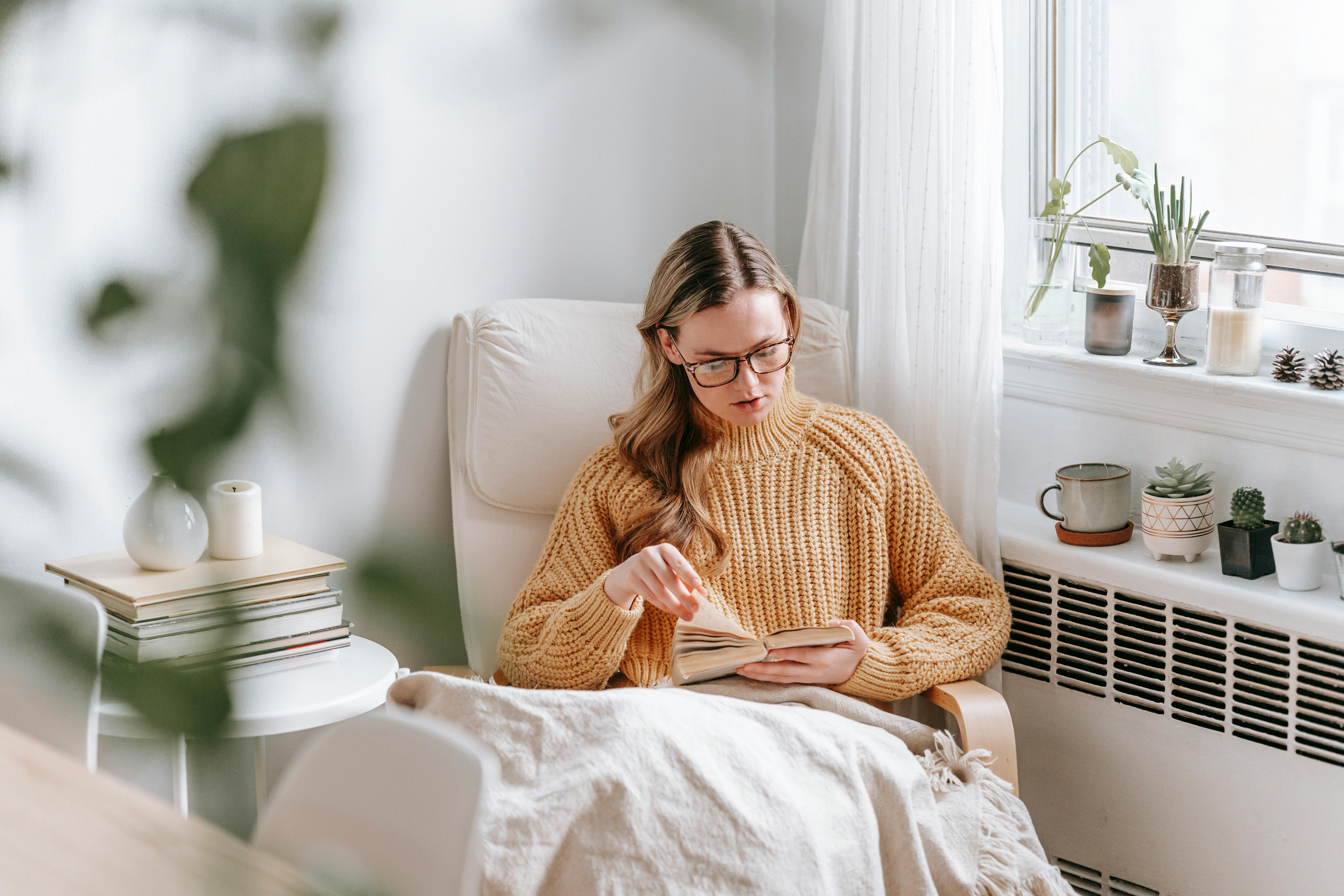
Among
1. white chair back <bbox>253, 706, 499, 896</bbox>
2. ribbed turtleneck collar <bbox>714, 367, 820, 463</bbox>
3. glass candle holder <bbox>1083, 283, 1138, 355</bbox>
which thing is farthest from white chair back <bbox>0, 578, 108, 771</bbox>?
glass candle holder <bbox>1083, 283, 1138, 355</bbox>

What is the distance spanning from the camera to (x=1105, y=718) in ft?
5.74

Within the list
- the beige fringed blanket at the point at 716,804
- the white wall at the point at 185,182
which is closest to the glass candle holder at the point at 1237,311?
the beige fringed blanket at the point at 716,804

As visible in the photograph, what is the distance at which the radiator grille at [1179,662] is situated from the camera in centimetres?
152

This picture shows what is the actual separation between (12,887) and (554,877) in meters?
0.95

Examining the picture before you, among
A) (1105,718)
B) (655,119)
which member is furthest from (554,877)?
(655,119)

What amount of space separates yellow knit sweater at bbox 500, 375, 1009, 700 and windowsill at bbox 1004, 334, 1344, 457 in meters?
0.29

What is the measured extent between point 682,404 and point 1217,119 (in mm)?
897

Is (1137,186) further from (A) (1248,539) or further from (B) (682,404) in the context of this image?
(B) (682,404)

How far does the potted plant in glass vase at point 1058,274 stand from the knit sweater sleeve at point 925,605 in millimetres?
327

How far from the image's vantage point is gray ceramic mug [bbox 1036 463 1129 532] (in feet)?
5.73

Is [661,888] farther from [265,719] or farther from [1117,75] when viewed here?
[1117,75]

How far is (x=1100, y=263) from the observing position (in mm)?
1854

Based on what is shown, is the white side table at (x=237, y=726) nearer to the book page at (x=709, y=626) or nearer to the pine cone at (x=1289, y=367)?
the book page at (x=709, y=626)

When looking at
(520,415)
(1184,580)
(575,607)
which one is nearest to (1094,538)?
(1184,580)
